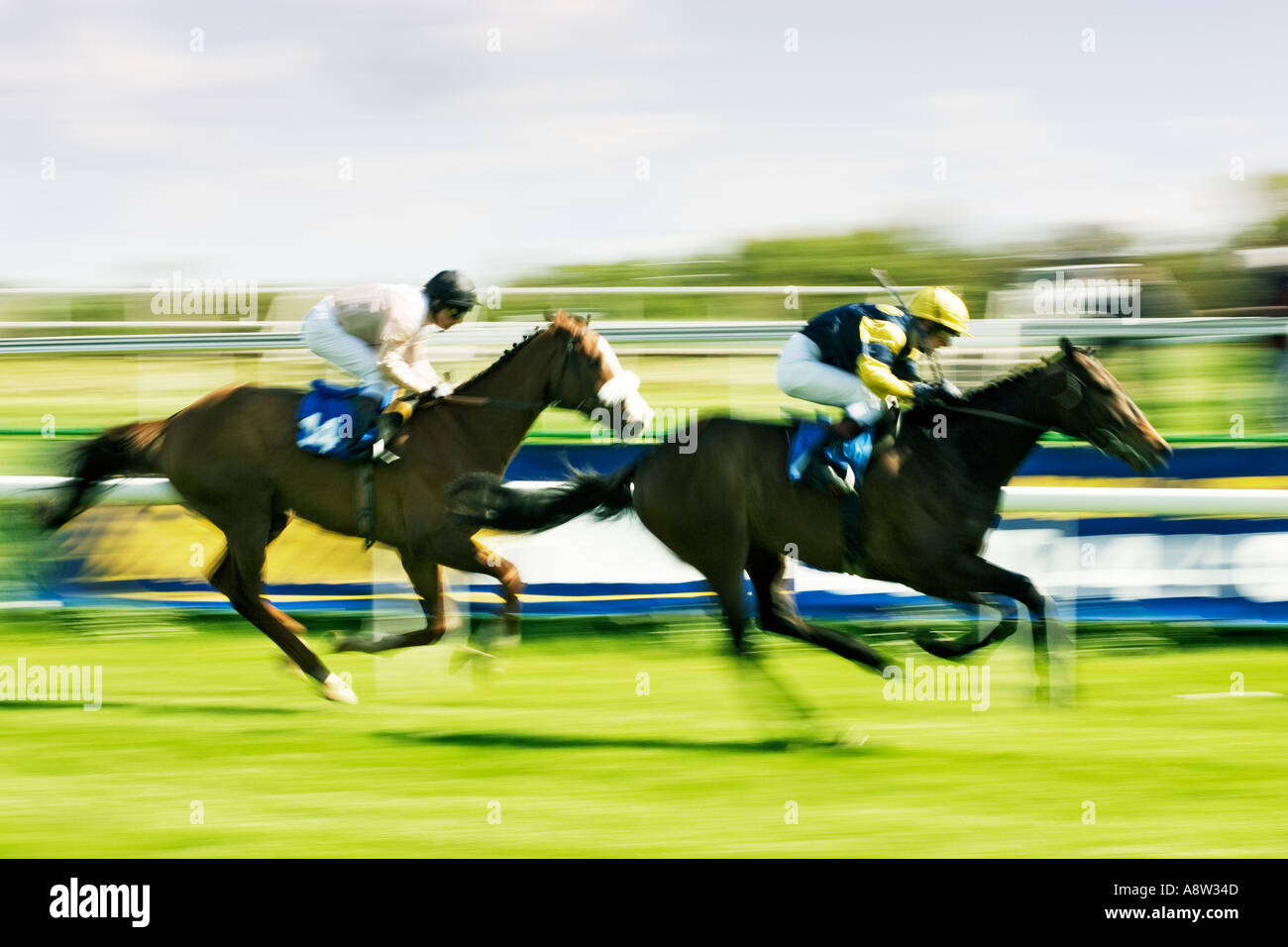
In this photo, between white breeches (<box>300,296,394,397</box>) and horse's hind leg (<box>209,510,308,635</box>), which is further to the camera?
horse's hind leg (<box>209,510,308,635</box>)

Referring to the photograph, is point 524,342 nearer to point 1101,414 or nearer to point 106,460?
point 106,460

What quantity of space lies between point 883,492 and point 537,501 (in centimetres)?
120

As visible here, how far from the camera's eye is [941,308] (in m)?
5.21

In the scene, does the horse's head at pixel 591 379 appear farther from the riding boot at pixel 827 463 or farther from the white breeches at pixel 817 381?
the riding boot at pixel 827 463

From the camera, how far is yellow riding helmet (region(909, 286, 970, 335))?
5211mm

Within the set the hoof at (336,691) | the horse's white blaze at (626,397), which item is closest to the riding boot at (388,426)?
the horse's white blaze at (626,397)

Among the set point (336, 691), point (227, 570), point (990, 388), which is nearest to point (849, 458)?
point (990, 388)

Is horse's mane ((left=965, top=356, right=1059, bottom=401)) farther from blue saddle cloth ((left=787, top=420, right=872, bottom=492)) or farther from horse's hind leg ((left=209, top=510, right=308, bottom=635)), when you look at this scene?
horse's hind leg ((left=209, top=510, right=308, bottom=635))

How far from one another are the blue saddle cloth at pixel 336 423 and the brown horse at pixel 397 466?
0.08 metres

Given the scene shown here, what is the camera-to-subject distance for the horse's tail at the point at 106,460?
19.5 feet

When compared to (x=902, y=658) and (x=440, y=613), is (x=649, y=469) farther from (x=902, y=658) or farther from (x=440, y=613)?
(x=902, y=658)

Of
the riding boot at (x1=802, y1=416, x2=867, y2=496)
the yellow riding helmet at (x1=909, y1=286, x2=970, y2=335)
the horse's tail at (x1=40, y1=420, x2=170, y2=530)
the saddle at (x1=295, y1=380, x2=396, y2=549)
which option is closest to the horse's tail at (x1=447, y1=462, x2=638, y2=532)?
the saddle at (x1=295, y1=380, x2=396, y2=549)

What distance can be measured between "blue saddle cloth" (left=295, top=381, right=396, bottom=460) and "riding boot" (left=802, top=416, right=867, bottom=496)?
158 cm

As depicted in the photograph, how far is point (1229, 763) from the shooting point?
15.0 feet
